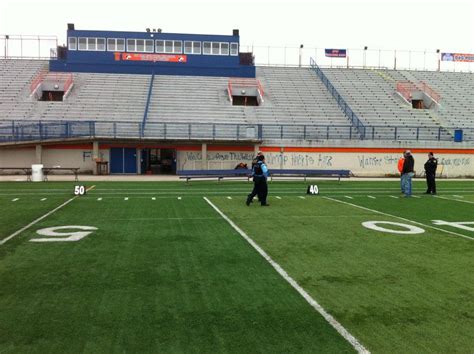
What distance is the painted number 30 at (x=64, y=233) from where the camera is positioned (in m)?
10.5

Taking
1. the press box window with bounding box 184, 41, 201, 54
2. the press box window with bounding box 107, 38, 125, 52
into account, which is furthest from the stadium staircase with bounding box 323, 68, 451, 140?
the press box window with bounding box 107, 38, 125, 52

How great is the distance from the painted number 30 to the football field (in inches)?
1.7

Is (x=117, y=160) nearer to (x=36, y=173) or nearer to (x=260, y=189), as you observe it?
(x=36, y=173)

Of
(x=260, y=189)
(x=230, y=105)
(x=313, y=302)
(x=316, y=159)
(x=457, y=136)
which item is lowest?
(x=313, y=302)

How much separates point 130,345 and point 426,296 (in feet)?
13.2

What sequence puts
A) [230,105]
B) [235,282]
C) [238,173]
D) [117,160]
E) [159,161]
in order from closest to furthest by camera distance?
[235,282] < [238,173] < [117,160] < [159,161] < [230,105]

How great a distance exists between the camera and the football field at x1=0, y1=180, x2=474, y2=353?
5211mm

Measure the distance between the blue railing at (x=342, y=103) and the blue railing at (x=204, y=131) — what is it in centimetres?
47

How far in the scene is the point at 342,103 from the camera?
42.8 m

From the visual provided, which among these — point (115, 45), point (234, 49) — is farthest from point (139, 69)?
point (234, 49)

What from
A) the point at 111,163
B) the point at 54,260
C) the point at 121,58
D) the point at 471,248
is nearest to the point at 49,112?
the point at 111,163

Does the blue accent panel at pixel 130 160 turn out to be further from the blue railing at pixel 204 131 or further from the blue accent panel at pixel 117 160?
the blue railing at pixel 204 131

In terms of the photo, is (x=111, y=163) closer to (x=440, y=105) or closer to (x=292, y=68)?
(x=292, y=68)

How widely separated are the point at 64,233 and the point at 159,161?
25.1 metres
